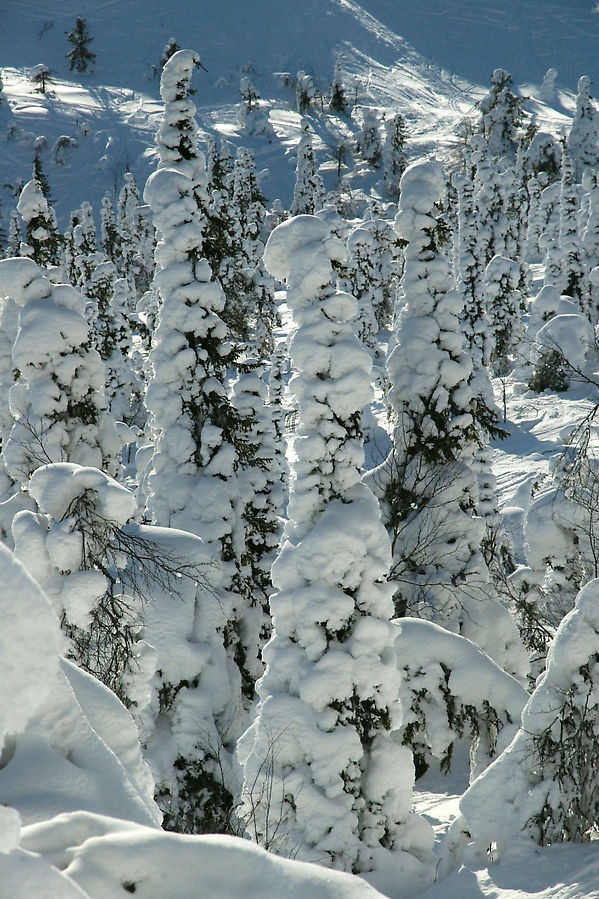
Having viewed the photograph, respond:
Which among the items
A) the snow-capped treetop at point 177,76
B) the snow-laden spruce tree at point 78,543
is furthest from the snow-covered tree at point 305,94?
the snow-laden spruce tree at point 78,543

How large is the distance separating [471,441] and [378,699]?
7.30 m

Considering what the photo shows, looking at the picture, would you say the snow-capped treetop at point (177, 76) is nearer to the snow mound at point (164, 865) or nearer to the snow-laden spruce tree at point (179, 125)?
the snow-laden spruce tree at point (179, 125)

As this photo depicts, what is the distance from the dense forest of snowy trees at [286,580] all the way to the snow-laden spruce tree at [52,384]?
5 centimetres

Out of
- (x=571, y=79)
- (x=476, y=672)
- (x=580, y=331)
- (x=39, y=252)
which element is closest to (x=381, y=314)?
(x=580, y=331)

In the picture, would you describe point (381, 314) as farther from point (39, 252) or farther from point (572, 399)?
point (39, 252)

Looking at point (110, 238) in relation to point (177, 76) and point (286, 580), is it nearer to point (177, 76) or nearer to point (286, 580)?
point (177, 76)

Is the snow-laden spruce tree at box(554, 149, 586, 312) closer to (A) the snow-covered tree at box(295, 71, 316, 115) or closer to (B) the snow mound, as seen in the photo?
(B) the snow mound

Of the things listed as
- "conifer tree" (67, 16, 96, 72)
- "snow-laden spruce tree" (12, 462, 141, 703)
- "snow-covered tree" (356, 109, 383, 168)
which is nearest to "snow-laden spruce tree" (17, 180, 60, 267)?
"snow-laden spruce tree" (12, 462, 141, 703)

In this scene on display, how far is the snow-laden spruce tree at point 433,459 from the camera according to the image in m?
16.3

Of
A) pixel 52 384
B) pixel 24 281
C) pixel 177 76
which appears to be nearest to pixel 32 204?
pixel 24 281

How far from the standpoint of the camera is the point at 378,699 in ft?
36.0

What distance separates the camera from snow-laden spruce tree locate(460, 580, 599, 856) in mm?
9711

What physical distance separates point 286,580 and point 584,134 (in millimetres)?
79221

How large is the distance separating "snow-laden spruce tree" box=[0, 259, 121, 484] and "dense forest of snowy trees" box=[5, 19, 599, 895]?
49 mm
